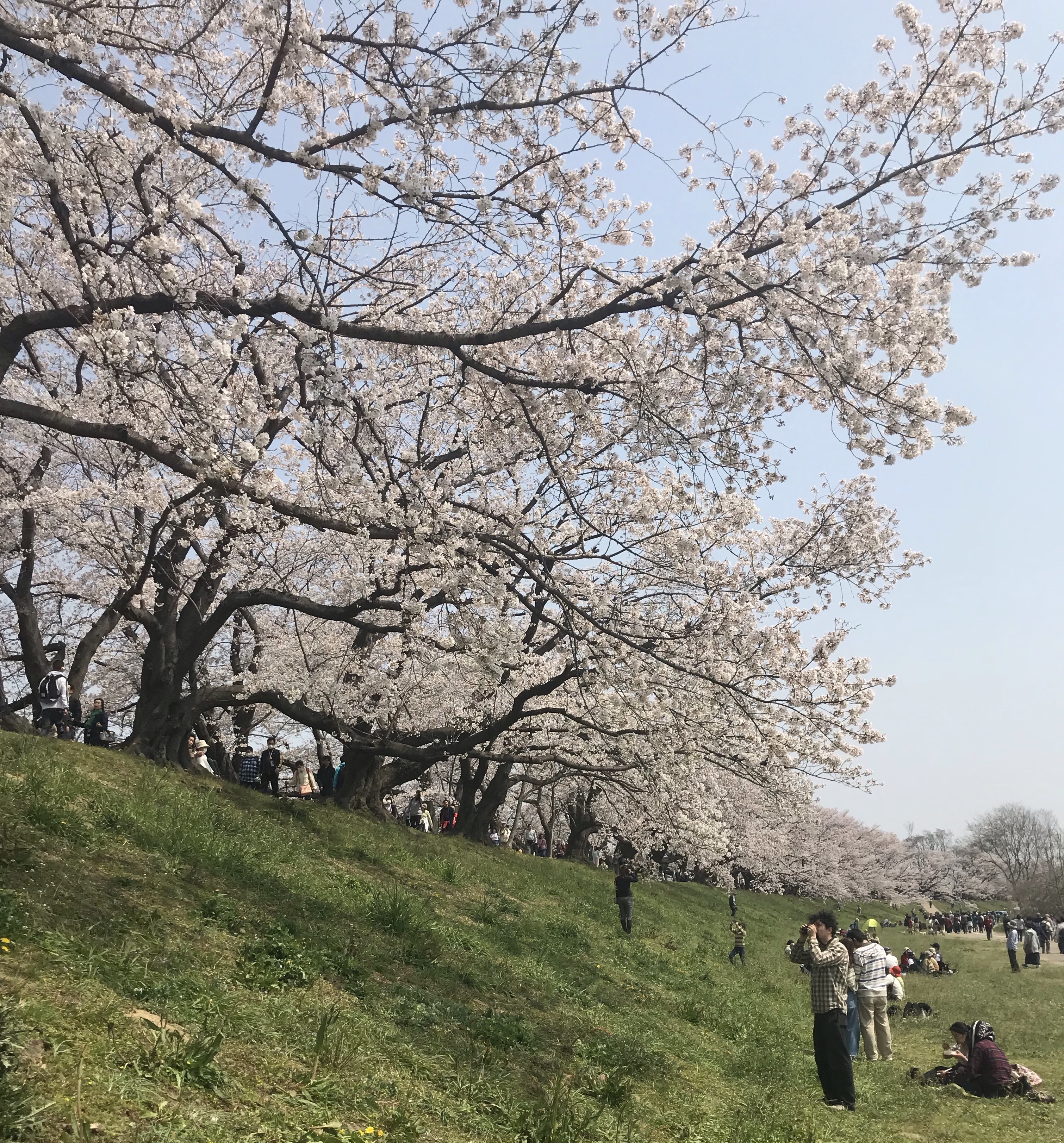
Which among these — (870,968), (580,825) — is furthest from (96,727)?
(580,825)

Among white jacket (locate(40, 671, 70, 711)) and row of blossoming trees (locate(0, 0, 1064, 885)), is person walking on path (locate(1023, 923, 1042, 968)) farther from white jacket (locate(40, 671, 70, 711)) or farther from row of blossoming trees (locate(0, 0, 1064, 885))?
white jacket (locate(40, 671, 70, 711))

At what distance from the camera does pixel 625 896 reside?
18.6m

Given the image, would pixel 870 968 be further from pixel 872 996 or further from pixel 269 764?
pixel 269 764

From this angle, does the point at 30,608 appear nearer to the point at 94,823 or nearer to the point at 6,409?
the point at 94,823

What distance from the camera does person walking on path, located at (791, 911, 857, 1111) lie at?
827cm

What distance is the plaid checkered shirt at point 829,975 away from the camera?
831 cm

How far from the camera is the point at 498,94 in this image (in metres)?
6.98

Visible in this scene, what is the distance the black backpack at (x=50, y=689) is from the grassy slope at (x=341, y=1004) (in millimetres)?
Answer: 2767

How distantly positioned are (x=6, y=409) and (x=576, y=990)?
8.77 meters

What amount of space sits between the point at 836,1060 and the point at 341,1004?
16.0 feet

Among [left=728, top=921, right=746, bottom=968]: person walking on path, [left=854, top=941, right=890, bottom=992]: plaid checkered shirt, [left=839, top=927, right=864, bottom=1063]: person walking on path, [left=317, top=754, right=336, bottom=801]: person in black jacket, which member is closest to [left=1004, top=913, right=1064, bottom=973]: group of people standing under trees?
[left=728, top=921, right=746, bottom=968]: person walking on path

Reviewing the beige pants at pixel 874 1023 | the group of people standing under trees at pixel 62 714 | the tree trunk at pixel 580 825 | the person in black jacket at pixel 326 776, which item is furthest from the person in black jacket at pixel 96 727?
the tree trunk at pixel 580 825

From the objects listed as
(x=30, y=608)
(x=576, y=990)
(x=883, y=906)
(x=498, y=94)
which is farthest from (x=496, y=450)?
(x=883, y=906)

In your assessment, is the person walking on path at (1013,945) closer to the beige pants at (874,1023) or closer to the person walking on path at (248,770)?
the beige pants at (874,1023)
